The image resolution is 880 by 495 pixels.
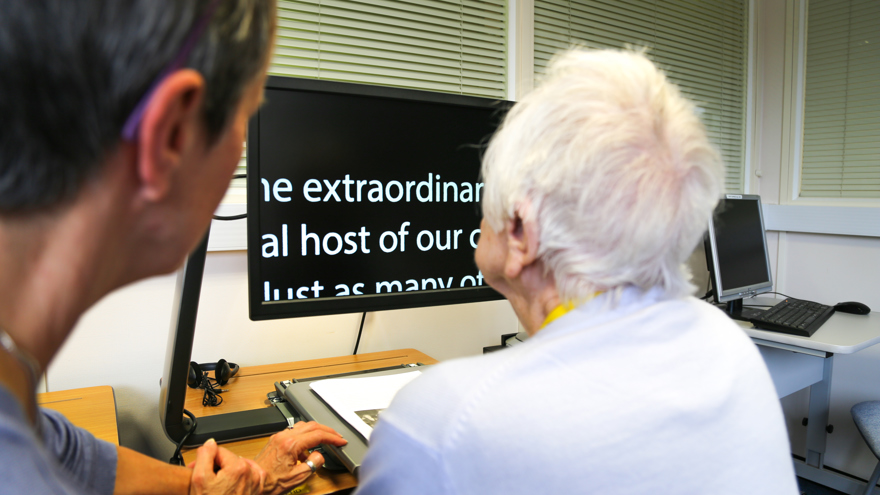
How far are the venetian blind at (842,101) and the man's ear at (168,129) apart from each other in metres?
2.81

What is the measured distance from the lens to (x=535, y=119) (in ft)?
1.93

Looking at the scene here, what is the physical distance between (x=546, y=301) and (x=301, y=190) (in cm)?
51

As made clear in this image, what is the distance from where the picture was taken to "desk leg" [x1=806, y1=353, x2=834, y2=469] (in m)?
2.31

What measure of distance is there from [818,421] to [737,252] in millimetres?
1053

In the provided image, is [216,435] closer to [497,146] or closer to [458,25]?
[497,146]

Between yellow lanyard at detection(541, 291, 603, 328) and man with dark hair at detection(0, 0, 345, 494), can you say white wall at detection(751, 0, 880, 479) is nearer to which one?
yellow lanyard at detection(541, 291, 603, 328)

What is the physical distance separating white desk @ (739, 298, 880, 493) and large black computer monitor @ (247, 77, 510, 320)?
109 centimetres

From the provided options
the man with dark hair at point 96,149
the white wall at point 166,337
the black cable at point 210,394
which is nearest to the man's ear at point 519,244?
the man with dark hair at point 96,149

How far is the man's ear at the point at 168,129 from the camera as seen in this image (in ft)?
1.07

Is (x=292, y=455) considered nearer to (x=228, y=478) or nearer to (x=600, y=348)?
(x=228, y=478)

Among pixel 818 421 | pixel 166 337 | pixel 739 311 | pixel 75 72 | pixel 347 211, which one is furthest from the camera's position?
pixel 818 421

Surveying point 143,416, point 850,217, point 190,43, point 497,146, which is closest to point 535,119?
point 497,146

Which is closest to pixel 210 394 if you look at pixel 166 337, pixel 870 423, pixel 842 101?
pixel 166 337

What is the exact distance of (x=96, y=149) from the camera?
1.10 ft
